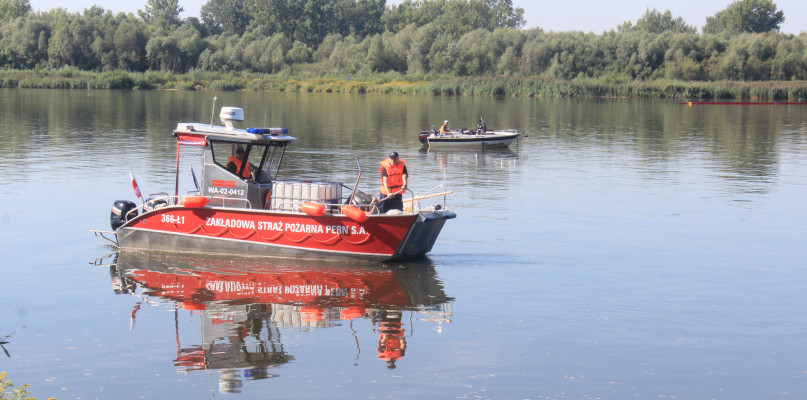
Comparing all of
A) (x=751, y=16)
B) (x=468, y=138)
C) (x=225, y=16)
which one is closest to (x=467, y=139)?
(x=468, y=138)

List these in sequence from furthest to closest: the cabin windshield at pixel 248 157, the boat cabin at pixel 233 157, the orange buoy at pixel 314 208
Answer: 1. the cabin windshield at pixel 248 157
2. the boat cabin at pixel 233 157
3. the orange buoy at pixel 314 208

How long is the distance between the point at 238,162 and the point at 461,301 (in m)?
5.39

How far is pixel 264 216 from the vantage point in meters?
16.9

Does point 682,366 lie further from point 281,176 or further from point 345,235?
point 281,176

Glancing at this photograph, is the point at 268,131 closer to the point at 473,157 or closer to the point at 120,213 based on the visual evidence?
the point at 120,213

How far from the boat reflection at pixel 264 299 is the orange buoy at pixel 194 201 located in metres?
1.12

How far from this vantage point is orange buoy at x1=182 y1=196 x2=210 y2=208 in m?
16.9

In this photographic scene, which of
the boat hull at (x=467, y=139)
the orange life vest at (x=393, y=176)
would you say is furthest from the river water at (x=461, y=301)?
the boat hull at (x=467, y=139)

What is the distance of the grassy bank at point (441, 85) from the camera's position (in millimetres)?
89062

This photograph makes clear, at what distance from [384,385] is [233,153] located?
790 centimetres

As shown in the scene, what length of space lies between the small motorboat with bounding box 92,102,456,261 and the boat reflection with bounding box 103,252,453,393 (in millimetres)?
317

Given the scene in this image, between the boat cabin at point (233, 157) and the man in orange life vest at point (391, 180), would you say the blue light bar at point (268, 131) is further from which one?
A: the man in orange life vest at point (391, 180)

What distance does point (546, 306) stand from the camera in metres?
14.6

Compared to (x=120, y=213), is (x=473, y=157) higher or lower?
higher
